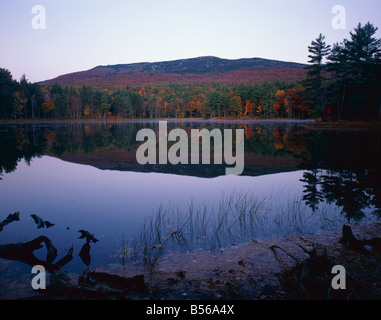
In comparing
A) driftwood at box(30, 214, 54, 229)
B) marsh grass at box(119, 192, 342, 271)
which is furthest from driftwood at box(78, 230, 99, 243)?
driftwood at box(30, 214, 54, 229)

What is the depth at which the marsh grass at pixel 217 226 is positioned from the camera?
6.19 metres

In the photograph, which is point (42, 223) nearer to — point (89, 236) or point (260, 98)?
point (89, 236)

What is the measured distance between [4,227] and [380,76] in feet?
183

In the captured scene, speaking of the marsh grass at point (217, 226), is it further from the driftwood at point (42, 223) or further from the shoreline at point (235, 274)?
the driftwood at point (42, 223)

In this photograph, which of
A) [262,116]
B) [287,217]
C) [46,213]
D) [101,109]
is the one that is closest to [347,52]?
[287,217]

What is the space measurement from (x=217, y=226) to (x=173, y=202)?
2658mm

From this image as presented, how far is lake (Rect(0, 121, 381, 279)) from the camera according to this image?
264 inches

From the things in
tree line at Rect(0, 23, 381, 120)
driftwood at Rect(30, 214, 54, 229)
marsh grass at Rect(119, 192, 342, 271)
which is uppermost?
tree line at Rect(0, 23, 381, 120)

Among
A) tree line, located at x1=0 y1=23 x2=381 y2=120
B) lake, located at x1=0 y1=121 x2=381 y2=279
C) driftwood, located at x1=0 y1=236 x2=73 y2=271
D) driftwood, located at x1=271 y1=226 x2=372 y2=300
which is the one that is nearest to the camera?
driftwood, located at x1=271 y1=226 x2=372 y2=300

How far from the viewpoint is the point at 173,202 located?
9.83m

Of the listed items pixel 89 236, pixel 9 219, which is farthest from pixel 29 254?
pixel 9 219

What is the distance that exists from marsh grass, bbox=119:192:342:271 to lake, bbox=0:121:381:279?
0.03 m

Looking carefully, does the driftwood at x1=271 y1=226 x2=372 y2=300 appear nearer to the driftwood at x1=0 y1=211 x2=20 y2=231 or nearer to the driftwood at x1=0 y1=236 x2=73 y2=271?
the driftwood at x1=0 y1=236 x2=73 y2=271
